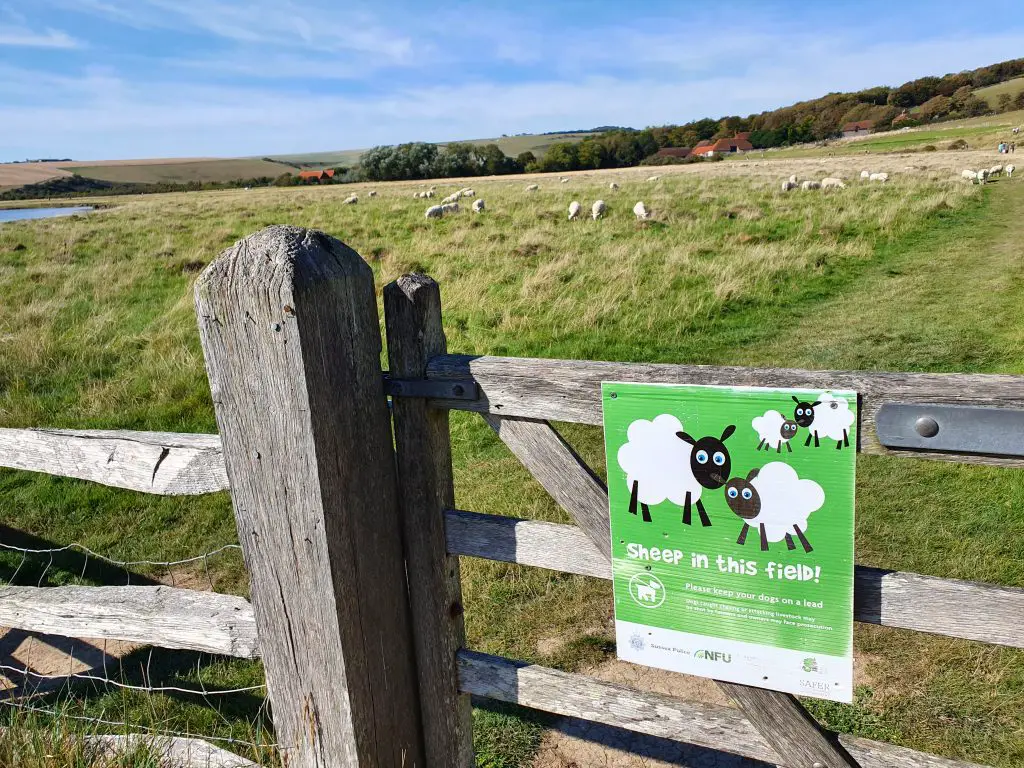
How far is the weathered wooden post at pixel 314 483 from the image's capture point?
1.77 m

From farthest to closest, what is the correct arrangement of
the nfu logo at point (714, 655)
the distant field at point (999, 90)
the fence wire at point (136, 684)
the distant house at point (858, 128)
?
1. the distant field at point (999, 90)
2. the distant house at point (858, 128)
3. the fence wire at point (136, 684)
4. the nfu logo at point (714, 655)

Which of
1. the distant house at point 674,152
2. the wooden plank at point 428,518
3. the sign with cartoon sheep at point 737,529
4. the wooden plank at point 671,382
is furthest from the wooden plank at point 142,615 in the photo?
the distant house at point 674,152

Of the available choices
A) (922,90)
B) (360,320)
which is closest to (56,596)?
(360,320)

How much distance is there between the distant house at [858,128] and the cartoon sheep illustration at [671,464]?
90.4 meters

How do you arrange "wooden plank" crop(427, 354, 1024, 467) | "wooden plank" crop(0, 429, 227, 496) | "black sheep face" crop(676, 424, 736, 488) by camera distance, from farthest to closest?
"wooden plank" crop(0, 429, 227, 496)
"black sheep face" crop(676, 424, 736, 488)
"wooden plank" crop(427, 354, 1024, 467)

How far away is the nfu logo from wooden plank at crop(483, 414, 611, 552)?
13.4 inches

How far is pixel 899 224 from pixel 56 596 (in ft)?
52.1

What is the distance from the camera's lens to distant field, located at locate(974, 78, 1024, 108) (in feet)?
279

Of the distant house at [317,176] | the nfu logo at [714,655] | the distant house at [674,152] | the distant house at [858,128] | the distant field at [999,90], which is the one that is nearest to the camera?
the nfu logo at [714,655]

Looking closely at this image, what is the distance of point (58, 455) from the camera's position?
2.85 m

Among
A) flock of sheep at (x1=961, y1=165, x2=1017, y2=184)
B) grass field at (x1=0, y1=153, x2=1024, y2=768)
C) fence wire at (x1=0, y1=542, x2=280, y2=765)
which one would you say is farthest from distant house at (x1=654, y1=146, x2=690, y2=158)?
fence wire at (x1=0, y1=542, x2=280, y2=765)

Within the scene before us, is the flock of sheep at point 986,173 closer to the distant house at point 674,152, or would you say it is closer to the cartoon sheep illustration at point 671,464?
the cartoon sheep illustration at point 671,464

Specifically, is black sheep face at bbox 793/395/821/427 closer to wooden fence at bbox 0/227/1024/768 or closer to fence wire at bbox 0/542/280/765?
wooden fence at bbox 0/227/1024/768

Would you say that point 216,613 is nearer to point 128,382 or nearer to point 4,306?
point 128,382
